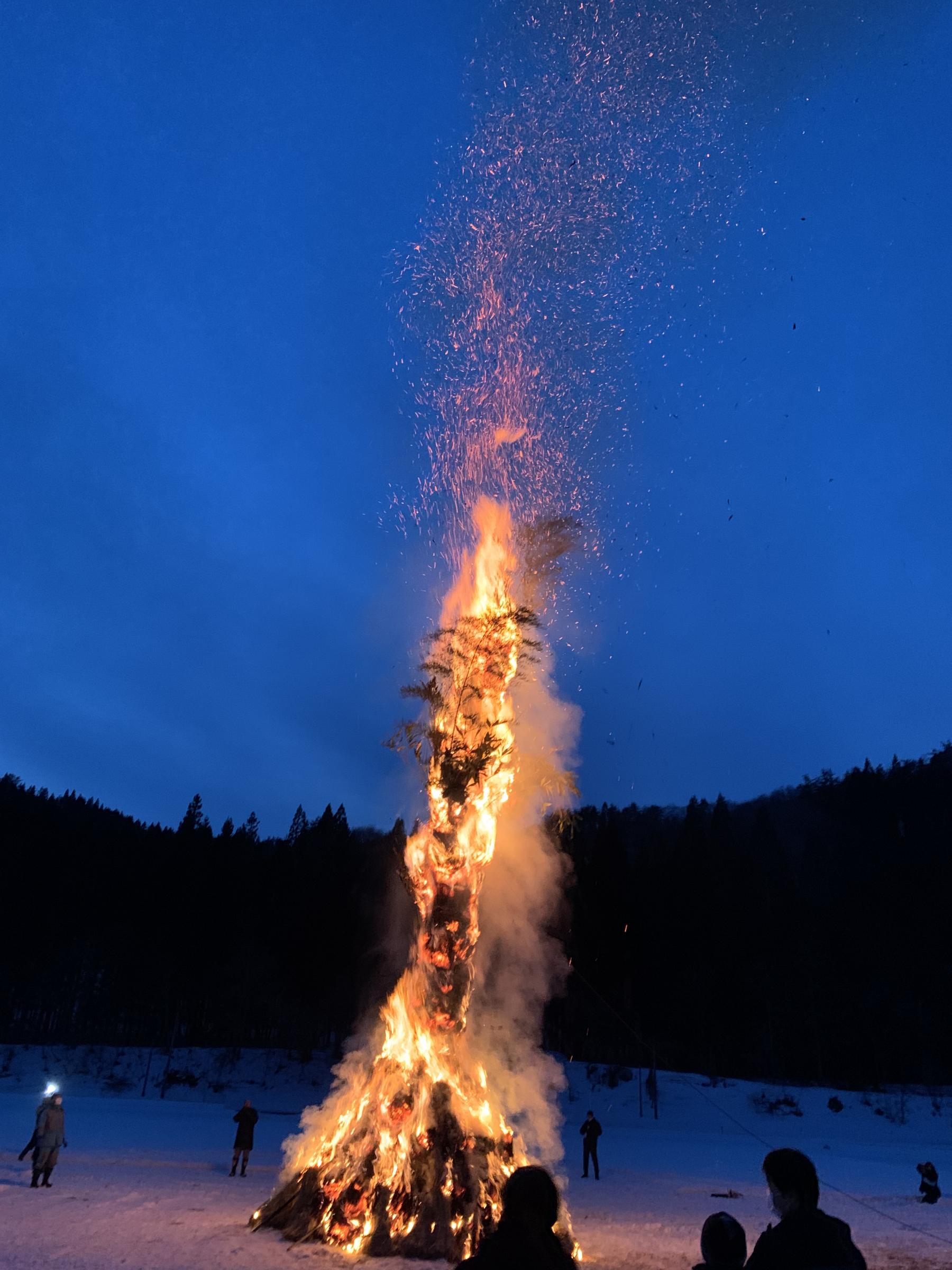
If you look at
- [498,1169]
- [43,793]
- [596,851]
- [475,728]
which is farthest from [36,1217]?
[43,793]

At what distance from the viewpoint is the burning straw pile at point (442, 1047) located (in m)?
10.7

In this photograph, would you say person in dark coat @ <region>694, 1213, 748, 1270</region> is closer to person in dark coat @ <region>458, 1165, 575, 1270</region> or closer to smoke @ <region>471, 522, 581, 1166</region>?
person in dark coat @ <region>458, 1165, 575, 1270</region>

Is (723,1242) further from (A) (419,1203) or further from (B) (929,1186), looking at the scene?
(B) (929,1186)

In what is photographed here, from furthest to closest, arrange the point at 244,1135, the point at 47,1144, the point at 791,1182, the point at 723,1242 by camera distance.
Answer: the point at 244,1135
the point at 47,1144
the point at 723,1242
the point at 791,1182

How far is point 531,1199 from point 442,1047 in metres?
9.58

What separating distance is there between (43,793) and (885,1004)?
8234cm

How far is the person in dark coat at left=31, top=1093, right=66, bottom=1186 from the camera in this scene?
1371 cm

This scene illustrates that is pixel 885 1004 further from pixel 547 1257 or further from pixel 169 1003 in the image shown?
pixel 547 1257

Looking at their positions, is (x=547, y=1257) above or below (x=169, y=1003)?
below

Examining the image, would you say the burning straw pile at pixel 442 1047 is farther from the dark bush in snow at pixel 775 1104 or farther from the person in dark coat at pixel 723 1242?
the dark bush in snow at pixel 775 1104

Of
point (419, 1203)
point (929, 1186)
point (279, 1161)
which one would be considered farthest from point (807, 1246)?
point (279, 1161)

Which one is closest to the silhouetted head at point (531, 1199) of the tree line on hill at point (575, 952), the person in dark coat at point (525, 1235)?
the person in dark coat at point (525, 1235)

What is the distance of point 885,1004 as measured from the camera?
5416 centimetres

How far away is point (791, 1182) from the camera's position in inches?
132
